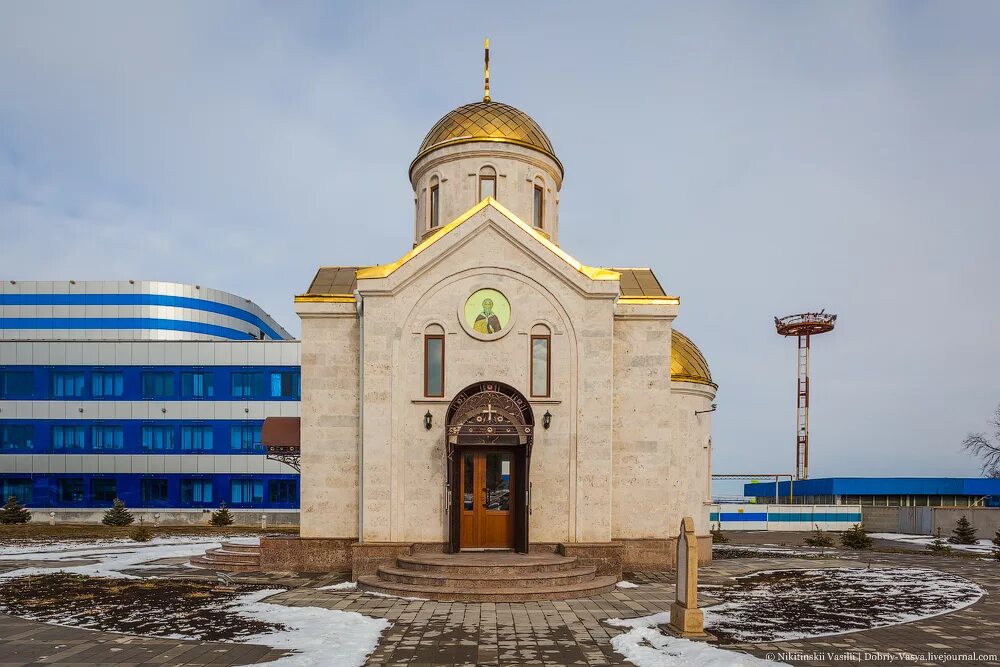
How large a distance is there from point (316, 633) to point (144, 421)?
36669 millimetres

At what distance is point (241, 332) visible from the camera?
70.4m

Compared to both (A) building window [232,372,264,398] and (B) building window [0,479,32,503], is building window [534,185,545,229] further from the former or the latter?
(B) building window [0,479,32,503]

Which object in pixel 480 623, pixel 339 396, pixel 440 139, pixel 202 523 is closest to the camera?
pixel 480 623

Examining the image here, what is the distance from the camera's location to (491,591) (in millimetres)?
15023

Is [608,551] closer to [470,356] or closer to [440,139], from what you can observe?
[470,356]

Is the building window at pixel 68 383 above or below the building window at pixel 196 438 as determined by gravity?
above

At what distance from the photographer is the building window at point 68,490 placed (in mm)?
43844

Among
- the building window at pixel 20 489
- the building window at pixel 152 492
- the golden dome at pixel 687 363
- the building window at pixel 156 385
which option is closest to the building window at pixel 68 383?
the building window at pixel 156 385

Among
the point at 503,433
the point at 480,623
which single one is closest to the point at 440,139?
the point at 503,433

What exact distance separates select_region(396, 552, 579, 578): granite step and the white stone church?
2.18 ft

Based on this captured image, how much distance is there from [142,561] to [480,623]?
14048 millimetres

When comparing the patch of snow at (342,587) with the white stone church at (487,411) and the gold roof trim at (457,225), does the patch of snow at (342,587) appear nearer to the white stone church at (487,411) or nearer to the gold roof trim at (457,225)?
the white stone church at (487,411)

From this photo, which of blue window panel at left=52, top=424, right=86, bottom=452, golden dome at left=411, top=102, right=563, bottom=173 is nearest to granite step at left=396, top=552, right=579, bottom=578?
golden dome at left=411, top=102, right=563, bottom=173

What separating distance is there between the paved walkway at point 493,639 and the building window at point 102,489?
111ft
